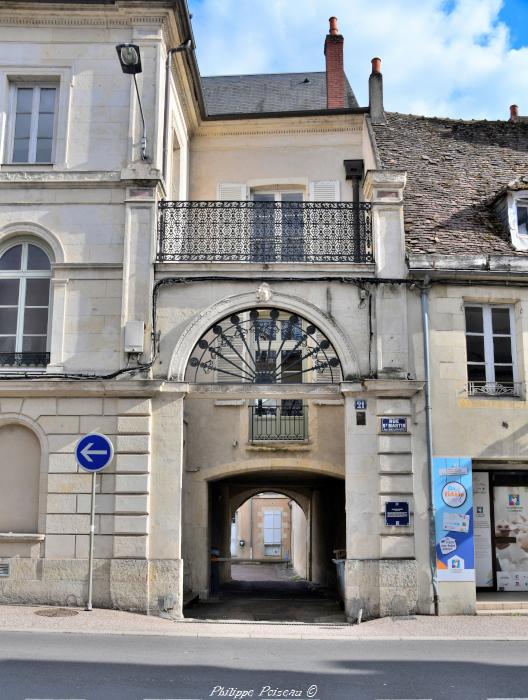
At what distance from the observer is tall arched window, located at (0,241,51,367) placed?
45.6 ft

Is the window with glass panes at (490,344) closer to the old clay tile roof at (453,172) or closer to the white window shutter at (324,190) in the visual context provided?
the old clay tile roof at (453,172)

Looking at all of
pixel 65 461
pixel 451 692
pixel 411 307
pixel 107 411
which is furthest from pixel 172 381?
pixel 451 692

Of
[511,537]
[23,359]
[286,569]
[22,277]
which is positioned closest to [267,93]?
[22,277]

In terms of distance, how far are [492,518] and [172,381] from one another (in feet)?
19.9

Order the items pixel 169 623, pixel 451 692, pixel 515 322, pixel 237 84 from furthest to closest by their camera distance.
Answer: pixel 237 84
pixel 515 322
pixel 169 623
pixel 451 692

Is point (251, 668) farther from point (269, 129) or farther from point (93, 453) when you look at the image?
point (269, 129)

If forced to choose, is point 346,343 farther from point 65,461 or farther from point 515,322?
point 65,461

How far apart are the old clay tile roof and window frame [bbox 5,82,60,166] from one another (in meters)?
6.04

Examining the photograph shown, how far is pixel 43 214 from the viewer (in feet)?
46.4

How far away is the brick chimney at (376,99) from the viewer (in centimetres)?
1909

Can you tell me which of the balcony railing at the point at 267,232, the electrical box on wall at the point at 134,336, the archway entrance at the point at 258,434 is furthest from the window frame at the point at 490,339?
the electrical box on wall at the point at 134,336

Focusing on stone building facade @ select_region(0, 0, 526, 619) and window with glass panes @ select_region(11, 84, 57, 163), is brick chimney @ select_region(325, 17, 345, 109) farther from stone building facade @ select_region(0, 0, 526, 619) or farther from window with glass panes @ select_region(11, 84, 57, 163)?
window with glass panes @ select_region(11, 84, 57, 163)

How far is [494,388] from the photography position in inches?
549

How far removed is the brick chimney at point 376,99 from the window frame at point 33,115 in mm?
7424
